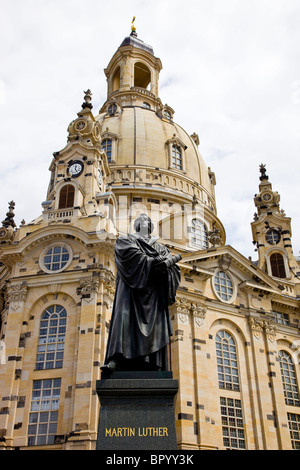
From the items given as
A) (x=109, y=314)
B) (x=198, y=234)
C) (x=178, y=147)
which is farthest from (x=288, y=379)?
(x=178, y=147)

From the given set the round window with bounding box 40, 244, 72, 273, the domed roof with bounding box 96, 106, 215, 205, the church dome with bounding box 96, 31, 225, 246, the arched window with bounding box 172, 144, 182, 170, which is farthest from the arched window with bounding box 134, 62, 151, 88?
the round window with bounding box 40, 244, 72, 273

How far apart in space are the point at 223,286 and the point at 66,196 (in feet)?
42.1

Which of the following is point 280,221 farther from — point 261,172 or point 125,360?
point 125,360

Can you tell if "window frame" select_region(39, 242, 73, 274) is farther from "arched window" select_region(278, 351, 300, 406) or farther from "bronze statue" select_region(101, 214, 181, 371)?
"bronze statue" select_region(101, 214, 181, 371)

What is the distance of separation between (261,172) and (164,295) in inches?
1622

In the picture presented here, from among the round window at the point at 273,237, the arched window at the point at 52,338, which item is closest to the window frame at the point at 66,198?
the arched window at the point at 52,338

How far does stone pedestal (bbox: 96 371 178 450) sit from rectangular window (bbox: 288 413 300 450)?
2734 centimetres

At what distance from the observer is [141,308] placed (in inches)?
360

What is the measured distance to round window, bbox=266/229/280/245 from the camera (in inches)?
1706

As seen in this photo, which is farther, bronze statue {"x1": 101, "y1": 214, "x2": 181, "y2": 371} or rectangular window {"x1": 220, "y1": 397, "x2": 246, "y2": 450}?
rectangular window {"x1": 220, "y1": 397, "x2": 246, "y2": 450}

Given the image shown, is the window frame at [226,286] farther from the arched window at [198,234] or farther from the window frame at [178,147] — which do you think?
the window frame at [178,147]

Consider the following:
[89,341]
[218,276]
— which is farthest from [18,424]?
[218,276]

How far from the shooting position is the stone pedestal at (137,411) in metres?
7.91

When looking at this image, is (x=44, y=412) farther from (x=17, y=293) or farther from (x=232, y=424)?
(x=232, y=424)
